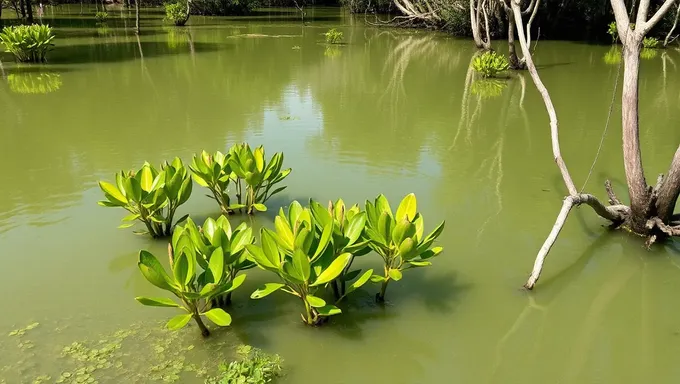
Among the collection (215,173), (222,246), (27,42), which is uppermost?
(27,42)

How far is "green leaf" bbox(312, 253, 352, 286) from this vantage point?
8.64 ft

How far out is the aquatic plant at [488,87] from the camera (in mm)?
9426

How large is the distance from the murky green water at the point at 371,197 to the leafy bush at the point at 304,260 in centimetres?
22

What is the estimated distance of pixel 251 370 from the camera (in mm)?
2389

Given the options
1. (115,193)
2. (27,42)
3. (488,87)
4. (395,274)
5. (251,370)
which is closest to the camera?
(251,370)

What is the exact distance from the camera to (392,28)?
24.6 meters

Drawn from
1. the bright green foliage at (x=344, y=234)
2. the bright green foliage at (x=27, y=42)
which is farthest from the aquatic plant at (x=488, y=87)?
the bright green foliage at (x=27, y=42)

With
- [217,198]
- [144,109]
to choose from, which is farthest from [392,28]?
[217,198]

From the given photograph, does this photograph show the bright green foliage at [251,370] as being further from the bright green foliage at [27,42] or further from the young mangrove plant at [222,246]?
the bright green foliage at [27,42]

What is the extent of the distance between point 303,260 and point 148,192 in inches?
62.5

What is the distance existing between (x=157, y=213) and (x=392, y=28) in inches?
890

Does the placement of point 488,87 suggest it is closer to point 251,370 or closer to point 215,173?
point 215,173

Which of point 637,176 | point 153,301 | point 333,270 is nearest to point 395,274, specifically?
point 333,270

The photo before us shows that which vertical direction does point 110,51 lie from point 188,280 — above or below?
above
